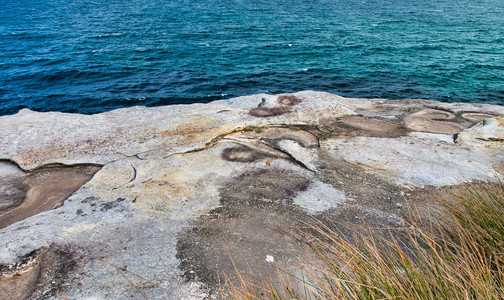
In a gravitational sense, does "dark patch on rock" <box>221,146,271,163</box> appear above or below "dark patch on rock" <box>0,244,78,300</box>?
below

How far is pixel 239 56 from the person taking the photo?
85.6ft

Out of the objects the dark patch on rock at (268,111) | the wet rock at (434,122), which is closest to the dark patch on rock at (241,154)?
the dark patch on rock at (268,111)

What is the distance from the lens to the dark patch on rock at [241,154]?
849 centimetres

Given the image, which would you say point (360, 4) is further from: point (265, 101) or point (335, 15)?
point (265, 101)

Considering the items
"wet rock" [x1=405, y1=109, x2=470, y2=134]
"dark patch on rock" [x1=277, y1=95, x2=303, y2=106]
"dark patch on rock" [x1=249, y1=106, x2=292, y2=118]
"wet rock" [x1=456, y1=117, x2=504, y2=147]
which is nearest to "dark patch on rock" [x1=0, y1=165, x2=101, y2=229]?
"dark patch on rock" [x1=249, y1=106, x2=292, y2=118]

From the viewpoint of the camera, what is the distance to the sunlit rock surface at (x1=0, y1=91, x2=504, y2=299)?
526 cm

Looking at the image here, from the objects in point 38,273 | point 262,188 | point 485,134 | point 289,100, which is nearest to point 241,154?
point 262,188

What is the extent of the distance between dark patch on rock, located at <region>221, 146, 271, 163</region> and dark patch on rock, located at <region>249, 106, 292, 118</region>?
7.89 ft

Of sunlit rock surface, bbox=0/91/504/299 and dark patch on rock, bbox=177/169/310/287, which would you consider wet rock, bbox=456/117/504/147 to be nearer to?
sunlit rock surface, bbox=0/91/504/299

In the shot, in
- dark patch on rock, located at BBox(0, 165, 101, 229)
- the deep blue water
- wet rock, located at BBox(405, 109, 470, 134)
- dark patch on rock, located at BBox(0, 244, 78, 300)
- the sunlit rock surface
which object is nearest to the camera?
dark patch on rock, located at BBox(0, 244, 78, 300)

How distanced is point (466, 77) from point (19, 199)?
2393cm

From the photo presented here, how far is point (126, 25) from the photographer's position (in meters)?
36.7

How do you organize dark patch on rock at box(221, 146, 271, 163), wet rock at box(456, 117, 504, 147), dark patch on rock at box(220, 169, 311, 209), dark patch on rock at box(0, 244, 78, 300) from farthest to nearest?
wet rock at box(456, 117, 504, 147), dark patch on rock at box(221, 146, 271, 163), dark patch on rock at box(220, 169, 311, 209), dark patch on rock at box(0, 244, 78, 300)

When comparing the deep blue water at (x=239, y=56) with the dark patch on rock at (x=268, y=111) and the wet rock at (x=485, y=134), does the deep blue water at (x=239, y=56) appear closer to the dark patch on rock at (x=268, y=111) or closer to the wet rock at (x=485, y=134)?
the dark patch on rock at (x=268, y=111)
